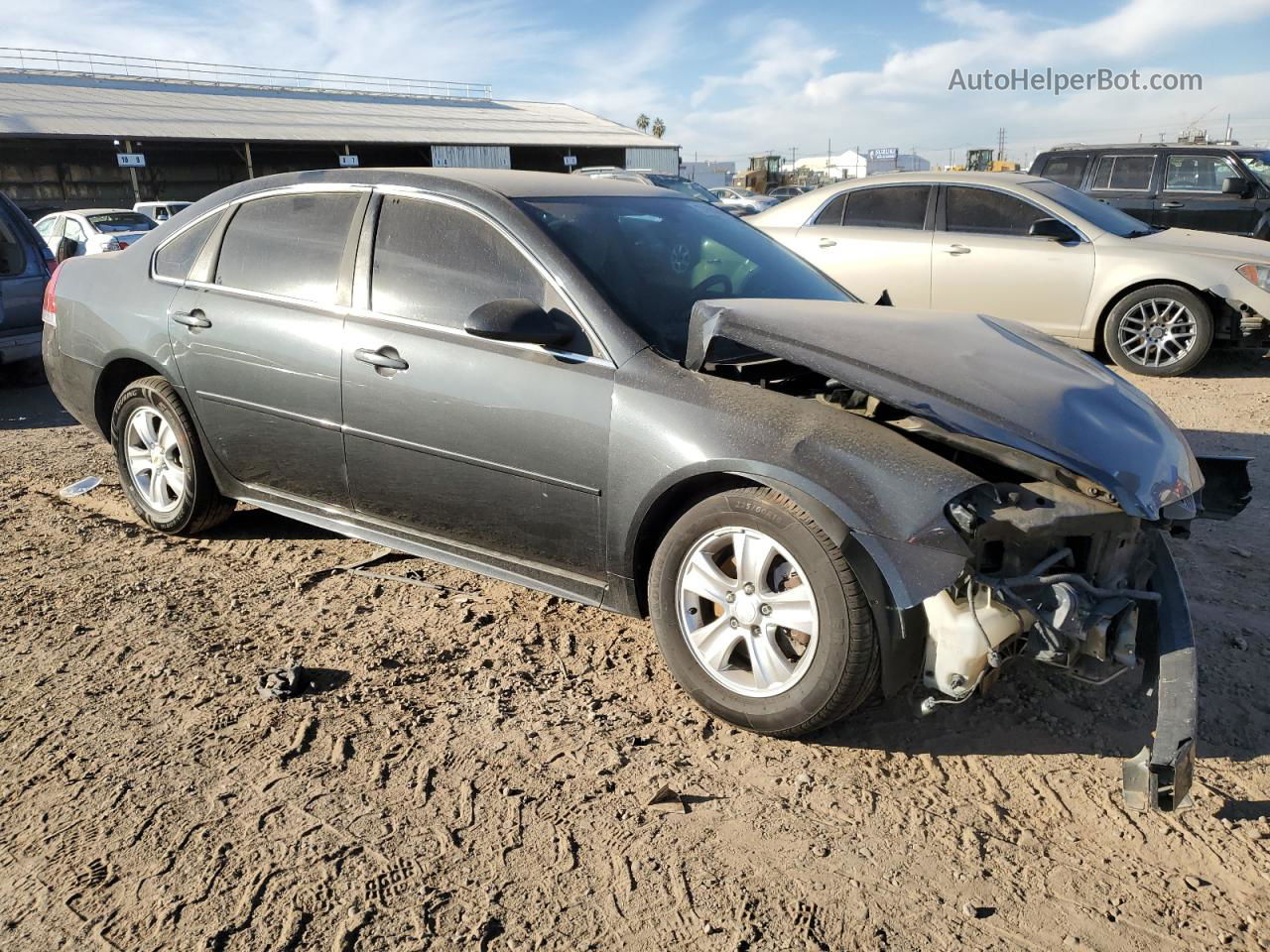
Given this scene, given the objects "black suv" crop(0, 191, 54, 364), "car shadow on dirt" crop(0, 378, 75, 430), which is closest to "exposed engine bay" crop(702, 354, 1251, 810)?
"car shadow on dirt" crop(0, 378, 75, 430)

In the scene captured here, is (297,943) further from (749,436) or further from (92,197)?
(92,197)

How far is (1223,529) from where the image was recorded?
4547 millimetres

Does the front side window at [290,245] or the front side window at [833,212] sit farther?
the front side window at [833,212]

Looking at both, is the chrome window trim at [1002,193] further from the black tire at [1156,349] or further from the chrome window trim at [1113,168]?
the chrome window trim at [1113,168]

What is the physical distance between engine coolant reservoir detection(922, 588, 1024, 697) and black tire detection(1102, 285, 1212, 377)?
6.16 meters

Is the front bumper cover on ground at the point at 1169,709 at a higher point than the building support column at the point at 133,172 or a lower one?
lower

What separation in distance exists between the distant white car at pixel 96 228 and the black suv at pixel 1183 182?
14.5 m

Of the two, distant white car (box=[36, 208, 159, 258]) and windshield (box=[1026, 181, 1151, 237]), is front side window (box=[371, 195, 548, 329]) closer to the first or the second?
windshield (box=[1026, 181, 1151, 237])

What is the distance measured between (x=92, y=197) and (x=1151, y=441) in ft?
123

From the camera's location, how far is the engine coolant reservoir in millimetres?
2576

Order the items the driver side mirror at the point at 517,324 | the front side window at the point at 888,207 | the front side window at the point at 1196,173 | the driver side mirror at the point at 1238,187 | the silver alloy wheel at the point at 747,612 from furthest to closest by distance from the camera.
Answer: the front side window at the point at 1196,173, the driver side mirror at the point at 1238,187, the front side window at the point at 888,207, the driver side mirror at the point at 517,324, the silver alloy wheel at the point at 747,612

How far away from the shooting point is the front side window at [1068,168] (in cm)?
1170

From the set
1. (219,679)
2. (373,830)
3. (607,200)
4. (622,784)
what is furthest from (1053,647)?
(219,679)

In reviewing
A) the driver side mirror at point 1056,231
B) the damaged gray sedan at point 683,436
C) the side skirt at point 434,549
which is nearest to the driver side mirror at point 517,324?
the damaged gray sedan at point 683,436
